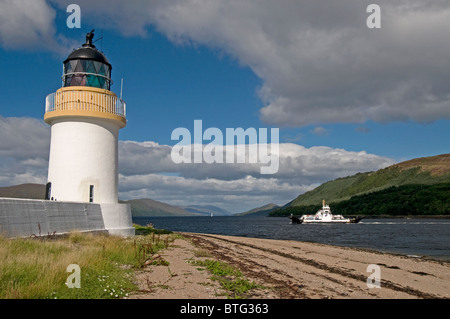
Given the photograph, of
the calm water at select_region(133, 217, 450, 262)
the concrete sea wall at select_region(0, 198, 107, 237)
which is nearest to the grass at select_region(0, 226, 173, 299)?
the concrete sea wall at select_region(0, 198, 107, 237)

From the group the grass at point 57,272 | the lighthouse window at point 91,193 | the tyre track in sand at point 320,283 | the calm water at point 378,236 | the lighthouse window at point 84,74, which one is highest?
the lighthouse window at point 84,74

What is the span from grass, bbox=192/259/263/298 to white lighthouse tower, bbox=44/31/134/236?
766 centimetres

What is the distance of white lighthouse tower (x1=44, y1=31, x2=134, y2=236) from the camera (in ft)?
56.2

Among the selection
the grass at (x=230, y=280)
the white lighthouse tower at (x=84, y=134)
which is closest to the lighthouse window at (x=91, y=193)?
the white lighthouse tower at (x=84, y=134)

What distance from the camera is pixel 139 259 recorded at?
11.5 m

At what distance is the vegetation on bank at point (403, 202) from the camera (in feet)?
421

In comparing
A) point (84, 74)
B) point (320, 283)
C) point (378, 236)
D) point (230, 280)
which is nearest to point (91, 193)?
point (84, 74)

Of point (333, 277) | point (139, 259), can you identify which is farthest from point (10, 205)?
point (333, 277)

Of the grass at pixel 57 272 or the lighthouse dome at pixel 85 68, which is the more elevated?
the lighthouse dome at pixel 85 68

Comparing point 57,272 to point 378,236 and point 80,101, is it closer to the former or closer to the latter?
point 80,101

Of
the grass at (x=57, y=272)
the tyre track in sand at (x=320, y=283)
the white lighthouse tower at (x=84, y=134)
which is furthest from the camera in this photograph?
the white lighthouse tower at (x=84, y=134)

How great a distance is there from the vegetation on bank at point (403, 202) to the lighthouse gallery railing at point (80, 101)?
130026 millimetres

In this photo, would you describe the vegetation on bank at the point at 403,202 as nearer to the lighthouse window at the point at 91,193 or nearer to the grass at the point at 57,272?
the lighthouse window at the point at 91,193
